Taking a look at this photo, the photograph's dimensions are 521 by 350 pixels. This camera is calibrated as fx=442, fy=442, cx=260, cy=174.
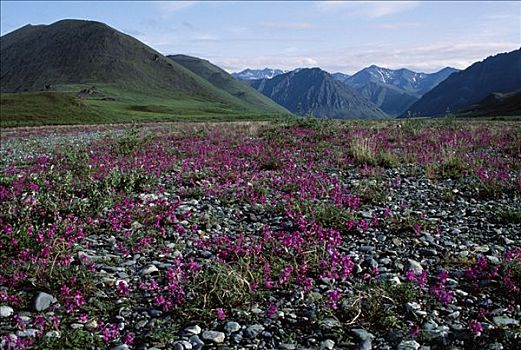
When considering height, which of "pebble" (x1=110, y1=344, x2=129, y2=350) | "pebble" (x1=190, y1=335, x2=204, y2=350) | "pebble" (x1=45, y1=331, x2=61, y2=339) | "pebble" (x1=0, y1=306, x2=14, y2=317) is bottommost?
"pebble" (x1=190, y1=335, x2=204, y2=350)

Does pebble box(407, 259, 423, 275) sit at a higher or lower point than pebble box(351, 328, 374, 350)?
higher

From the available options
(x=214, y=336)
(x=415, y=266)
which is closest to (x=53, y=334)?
(x=214, y=336)

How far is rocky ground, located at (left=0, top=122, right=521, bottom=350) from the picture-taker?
Result: 16.6 ft

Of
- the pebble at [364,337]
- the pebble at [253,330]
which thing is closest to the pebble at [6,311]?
the pebble at [253,330]

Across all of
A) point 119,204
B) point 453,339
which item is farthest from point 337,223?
point 119,204

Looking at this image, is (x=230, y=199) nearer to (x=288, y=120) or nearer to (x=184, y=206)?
(x=184, y=206)

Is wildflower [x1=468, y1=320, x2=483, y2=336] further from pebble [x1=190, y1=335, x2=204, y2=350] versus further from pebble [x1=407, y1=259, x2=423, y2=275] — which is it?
pebble [x1=190, y1=335, x2=204, y2=350]

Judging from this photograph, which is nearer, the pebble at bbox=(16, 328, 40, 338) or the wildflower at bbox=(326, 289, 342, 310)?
the pebble at bbox=(16, 328, 40, 338)

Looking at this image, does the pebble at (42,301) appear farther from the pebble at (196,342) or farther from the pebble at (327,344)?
the pebble at (327,344)

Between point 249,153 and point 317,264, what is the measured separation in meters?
12.0

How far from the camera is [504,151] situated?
18.0 m

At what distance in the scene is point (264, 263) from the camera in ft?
22.9

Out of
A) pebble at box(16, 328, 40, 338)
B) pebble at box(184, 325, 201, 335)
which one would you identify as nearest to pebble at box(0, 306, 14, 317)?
pebble at box(16, 328, 40, 338)

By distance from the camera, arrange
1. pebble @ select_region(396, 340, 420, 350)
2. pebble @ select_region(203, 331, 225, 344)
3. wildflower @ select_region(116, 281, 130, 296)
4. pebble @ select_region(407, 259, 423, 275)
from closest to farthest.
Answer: pebble @ select_region(396, 340, 420, 350), pebble @ select_region(203, 331, 225, 344), wildflower @ select_region(116, 281, 130, 296), pebble @ select_region(407, 259, 423, 275)
